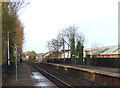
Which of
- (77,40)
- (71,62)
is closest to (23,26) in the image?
(71,62)

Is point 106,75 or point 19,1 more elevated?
point 19,1

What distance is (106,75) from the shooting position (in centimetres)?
1574

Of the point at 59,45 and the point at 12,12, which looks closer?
the point at 12,12

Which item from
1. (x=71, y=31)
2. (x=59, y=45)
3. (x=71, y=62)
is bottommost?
(x=71, y=62)

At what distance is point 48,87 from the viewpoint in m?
12.7

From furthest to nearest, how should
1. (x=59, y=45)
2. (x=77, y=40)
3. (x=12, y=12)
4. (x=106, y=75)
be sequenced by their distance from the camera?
1. (x=59, y=45)
2. (x=77, y=40)
3. (x=12, y=12)
4. (x=106, y=75)

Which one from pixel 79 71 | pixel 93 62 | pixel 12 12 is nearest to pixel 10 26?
pixel 12 12

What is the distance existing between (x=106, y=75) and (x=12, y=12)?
1394 cm

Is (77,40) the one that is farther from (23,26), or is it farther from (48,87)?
(48,87)

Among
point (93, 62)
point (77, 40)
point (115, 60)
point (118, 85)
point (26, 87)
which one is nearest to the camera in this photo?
point (26, 87)

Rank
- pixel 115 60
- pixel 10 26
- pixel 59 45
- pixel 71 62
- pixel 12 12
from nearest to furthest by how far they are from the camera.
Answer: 1. pixel 10 26
2. pixel 12 12
3. pixel 115 60
4. pixel 71 62
5. pixel 59 45

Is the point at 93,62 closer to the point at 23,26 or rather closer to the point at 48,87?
the point at 23,26

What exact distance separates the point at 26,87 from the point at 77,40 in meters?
50.9

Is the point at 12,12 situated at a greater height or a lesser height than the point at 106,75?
greater
